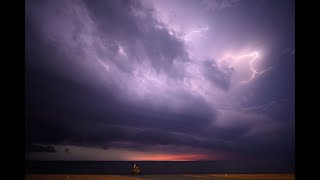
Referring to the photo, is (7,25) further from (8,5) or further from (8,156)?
(8,156)

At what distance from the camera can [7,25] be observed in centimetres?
425

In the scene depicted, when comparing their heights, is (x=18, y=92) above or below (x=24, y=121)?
above
